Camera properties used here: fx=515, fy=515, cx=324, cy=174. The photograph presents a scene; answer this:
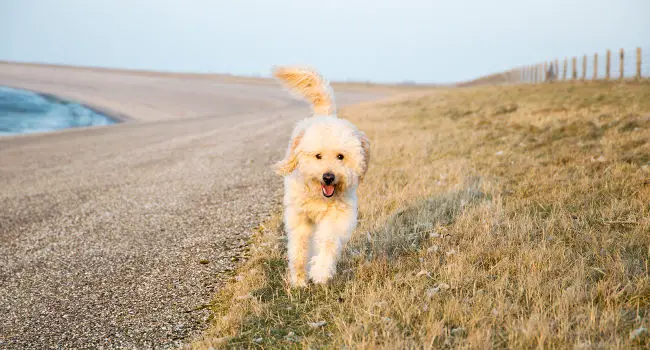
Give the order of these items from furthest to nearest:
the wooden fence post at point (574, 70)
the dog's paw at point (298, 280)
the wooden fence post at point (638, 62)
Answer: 1. the wooden fence post at point (574, 70)
2. the wooden fence post at point (638, 62)
3. the dog's paw at point (298, 280)

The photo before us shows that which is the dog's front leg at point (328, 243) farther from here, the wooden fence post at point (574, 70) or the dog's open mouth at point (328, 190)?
the wooden fence post at point (574, 70)

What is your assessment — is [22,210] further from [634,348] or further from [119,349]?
[634,348]

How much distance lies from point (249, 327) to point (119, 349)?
40.7 inches

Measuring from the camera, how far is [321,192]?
191 inches

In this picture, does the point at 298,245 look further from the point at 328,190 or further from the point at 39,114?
the point at 39,114

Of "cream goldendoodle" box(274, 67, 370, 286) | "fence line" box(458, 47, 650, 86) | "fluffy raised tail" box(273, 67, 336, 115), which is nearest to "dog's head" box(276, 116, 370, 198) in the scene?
"cream goldendoodle" box(274, 67, 370, 286)

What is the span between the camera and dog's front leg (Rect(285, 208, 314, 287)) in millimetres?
4902

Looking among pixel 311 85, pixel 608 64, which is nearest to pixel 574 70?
pixel 608 64

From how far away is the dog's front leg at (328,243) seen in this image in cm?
479

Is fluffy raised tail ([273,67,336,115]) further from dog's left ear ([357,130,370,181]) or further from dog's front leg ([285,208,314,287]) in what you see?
dog's front leg ([285,208,314,287])

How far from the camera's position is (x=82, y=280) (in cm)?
561

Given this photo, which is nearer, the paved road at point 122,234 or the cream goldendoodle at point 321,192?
the paved road at point 122,234

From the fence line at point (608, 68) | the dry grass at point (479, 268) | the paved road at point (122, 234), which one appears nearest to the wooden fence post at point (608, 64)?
the fence line at point (608, 68)

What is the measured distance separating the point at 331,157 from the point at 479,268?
1.72 meters
